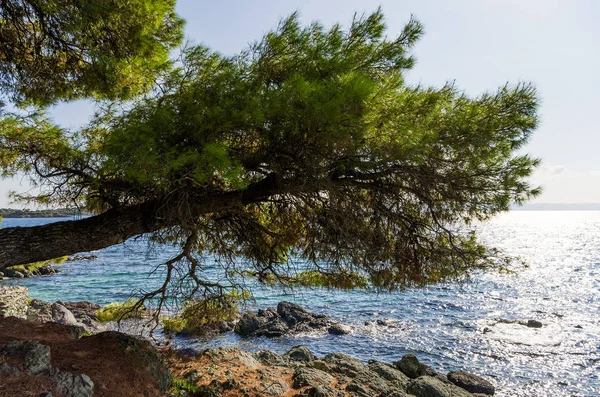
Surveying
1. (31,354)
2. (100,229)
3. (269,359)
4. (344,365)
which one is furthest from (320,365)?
(31,354)

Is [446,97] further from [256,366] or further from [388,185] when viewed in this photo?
[256,366]

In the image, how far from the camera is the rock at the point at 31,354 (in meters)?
4.47

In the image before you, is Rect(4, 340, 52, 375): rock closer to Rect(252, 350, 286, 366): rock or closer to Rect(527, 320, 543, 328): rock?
Rect(252, 350, 286, 366): rock

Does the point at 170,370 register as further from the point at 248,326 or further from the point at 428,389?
the point at 248,326

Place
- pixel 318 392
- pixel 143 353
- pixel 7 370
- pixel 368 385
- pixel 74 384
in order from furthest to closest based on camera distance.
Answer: pixel 368 385 → pixel 318 392 → pixel 143 353 → pixel 74 384 → pixel 7 370

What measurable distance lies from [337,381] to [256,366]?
1.88m

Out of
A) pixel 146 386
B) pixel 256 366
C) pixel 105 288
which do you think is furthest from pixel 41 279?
pixel 146 386

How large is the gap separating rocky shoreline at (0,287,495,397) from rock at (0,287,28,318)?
0.08 ft

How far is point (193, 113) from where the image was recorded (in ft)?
15.5

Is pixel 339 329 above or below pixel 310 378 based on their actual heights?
below

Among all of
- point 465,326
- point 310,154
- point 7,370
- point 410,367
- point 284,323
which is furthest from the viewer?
point 465,326

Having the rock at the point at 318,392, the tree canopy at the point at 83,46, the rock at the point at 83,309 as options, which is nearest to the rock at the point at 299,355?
the rock at the point at 318,392

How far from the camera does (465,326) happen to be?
19312mm

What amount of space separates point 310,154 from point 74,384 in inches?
147
